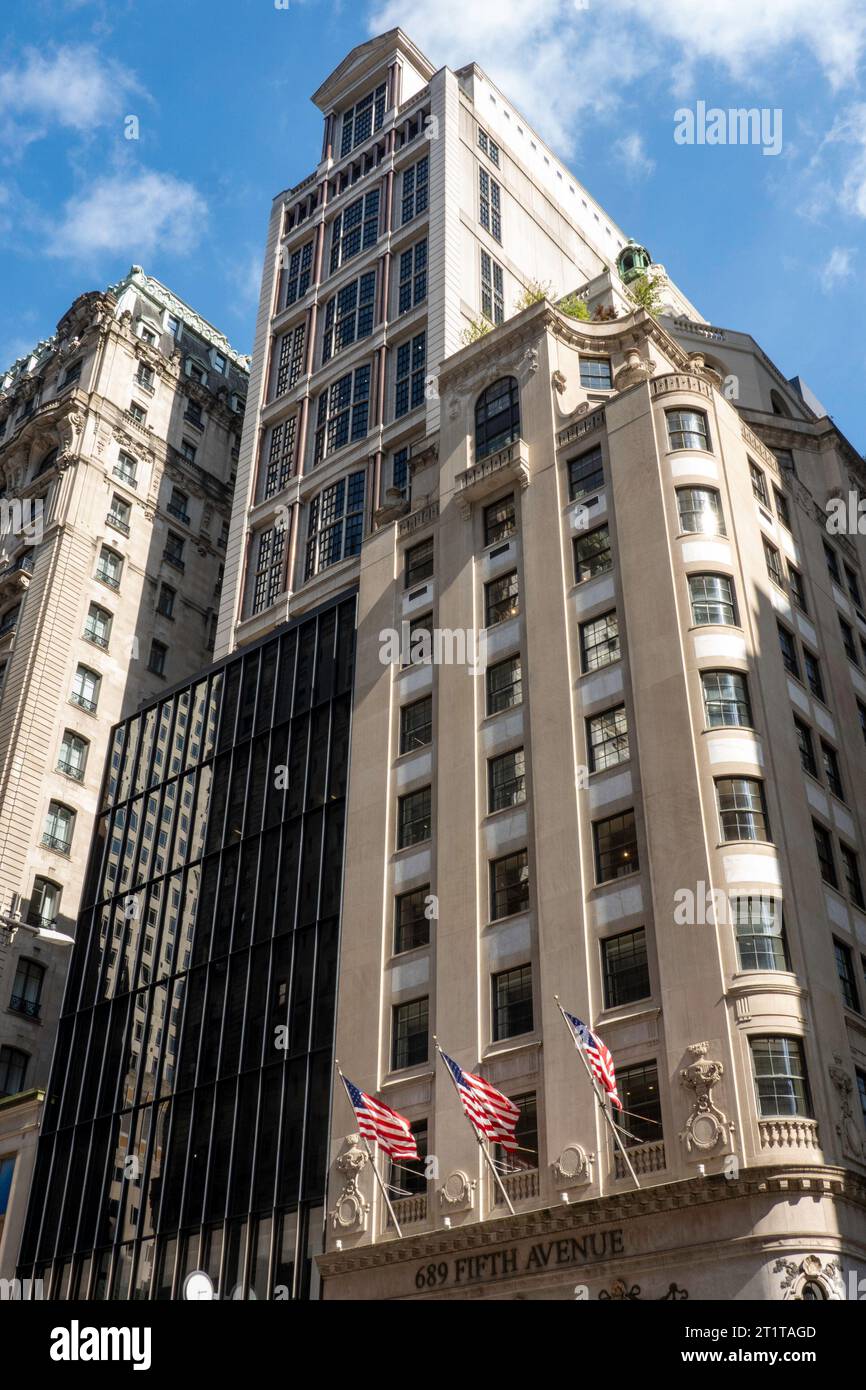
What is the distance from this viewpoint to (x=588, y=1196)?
3444 cm

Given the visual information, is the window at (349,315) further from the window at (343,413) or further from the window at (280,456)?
the window at (280,456)

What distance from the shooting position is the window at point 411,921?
4403 centimetres

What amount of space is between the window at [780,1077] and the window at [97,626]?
51.0 metres

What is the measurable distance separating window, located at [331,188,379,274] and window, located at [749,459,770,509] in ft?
118

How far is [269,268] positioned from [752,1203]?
69.4 metres

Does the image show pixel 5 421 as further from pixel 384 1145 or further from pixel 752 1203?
pixel 752 1203

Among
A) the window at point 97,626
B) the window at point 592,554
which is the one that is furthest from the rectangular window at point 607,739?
the window at point 97,626

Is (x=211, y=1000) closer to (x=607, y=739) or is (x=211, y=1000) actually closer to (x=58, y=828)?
(x=607, y=739)

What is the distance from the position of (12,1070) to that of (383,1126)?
94.8ft

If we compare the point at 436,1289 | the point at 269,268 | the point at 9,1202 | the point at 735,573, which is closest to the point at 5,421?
the point at 269,268

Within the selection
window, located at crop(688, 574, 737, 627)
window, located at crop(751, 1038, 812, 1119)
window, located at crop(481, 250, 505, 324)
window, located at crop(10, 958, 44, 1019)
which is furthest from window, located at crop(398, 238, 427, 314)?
window, located at crop(751, 1038, 812, 1119)

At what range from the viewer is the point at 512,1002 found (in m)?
40.0

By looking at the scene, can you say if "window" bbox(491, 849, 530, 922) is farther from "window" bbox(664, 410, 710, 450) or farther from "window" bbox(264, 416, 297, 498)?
"window" bbox(264, 416, 297, 498)
